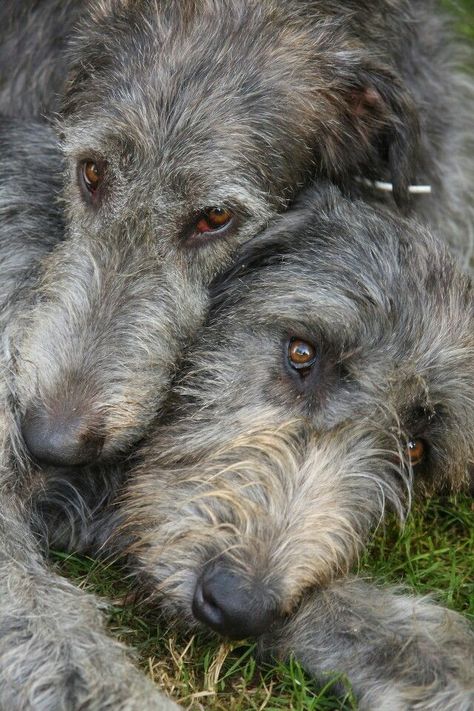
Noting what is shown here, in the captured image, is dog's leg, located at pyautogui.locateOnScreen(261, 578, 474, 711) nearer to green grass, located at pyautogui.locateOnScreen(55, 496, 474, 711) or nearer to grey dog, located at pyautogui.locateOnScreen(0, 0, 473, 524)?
green grass, located at pyautogui.locateOnScreen(55, 496, 474, 711)

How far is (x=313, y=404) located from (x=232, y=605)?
3.58ft

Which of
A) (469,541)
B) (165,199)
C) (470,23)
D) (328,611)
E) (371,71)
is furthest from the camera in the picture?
(470,23)

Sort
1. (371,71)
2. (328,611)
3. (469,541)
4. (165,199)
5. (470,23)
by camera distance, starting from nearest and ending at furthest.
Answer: (328,611)
(165,199)
(371,71)
(469,541)
(470,23)

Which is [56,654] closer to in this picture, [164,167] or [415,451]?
[415,451]

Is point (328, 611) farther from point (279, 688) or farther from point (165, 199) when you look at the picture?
point (165, 199)

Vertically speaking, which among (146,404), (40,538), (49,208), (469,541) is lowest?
(469,541)

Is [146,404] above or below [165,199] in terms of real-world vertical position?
below

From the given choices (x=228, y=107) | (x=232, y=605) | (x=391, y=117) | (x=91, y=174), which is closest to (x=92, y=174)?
(x=91, y=174)

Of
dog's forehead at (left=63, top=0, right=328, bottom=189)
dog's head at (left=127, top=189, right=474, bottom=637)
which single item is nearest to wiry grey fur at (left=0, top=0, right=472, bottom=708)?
dog's forehead at (left=63, top=0, right=328, bottom=189)

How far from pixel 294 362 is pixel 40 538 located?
1.42 metres

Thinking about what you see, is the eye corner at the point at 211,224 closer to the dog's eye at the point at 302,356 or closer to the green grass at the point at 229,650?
the dog's eye at the point at 302,356

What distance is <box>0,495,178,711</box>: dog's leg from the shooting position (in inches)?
170

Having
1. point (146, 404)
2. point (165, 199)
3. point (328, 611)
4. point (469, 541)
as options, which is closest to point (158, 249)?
point (165, 199)

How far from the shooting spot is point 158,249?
207 inches
